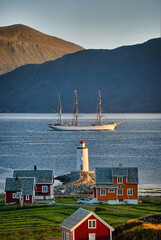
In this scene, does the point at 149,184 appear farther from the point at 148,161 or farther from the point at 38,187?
the point at 148,161

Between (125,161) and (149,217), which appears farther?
(125,161)

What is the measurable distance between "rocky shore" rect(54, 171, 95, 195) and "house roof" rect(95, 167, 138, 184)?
26.7 feet

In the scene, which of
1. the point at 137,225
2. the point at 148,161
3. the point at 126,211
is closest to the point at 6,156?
the point at 148,161

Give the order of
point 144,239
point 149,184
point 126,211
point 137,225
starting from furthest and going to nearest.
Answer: point 149,184, point 126,211, point 137,225, point 144,239

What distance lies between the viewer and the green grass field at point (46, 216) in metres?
33.2

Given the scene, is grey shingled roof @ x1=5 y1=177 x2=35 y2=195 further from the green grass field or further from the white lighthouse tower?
the white lighthouse tower

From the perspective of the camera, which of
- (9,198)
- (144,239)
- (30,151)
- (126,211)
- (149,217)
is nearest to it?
(144,239)

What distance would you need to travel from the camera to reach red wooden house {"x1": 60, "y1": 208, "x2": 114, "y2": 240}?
93.0 feet

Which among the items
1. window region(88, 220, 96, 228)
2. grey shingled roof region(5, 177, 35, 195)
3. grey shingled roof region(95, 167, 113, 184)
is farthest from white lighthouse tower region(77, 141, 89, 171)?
window region(88, 220, 96, 228)

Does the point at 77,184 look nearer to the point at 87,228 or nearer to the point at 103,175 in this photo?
the point at 103,175

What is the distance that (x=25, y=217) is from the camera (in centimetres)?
3731

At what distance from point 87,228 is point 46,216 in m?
9.38

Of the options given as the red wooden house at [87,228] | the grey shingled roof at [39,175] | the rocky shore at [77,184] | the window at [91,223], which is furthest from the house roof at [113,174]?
the window at [91,223]

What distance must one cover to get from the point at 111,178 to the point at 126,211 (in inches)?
231
